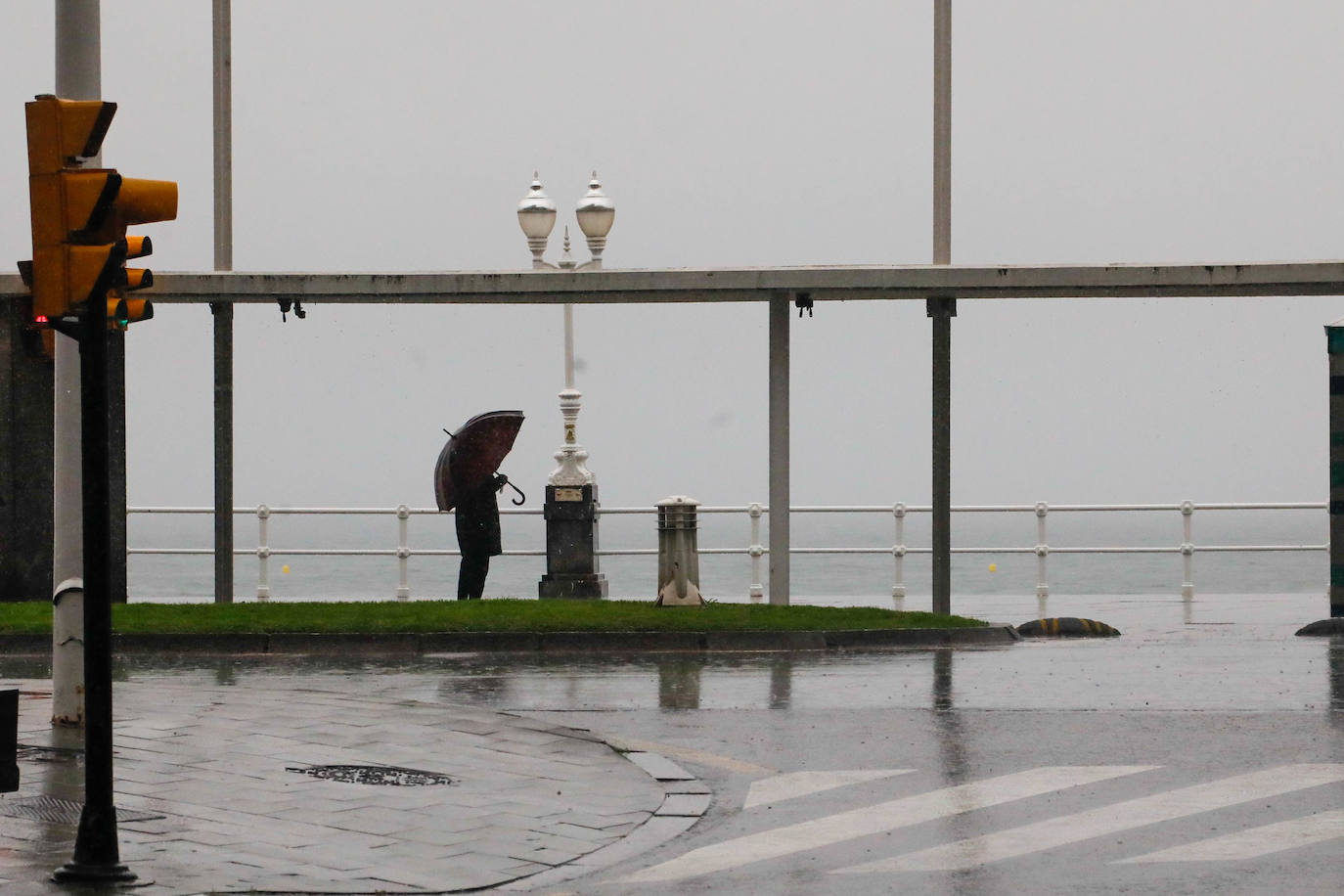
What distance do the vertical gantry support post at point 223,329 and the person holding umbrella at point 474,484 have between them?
2230 mm

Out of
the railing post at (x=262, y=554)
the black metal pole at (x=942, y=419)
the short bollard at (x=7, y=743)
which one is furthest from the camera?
the railing post at (x=262, y=554)

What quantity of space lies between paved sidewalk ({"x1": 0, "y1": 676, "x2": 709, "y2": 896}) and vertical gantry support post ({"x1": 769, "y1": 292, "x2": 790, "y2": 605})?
7.54 metres

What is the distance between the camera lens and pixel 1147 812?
867 cm

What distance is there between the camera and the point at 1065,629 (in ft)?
58.0

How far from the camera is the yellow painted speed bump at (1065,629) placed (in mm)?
17594

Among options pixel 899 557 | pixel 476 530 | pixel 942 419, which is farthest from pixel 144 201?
pixel 899 557

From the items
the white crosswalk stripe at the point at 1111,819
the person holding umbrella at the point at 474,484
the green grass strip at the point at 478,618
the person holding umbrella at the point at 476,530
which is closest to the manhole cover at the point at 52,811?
the white crosswalk stripe at the point at 1111,819

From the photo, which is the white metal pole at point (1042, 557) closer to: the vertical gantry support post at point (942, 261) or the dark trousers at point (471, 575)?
the vertical gantry support post at point (942, 261)

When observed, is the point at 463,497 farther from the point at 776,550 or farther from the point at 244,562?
the point at 244,562

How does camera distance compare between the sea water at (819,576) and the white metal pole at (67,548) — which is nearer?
the white metal pole at (67,548)

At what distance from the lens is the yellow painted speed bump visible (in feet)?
57.7

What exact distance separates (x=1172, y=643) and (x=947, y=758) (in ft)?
22.3

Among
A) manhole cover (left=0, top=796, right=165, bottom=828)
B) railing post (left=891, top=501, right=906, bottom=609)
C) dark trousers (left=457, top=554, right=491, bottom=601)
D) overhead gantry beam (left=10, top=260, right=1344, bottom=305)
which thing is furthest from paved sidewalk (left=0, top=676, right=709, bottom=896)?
railing post (left=891, top=501, right=906, bottom=609)

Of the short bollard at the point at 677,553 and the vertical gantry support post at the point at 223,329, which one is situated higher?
the vertical gantry support post at the point at 223,329
